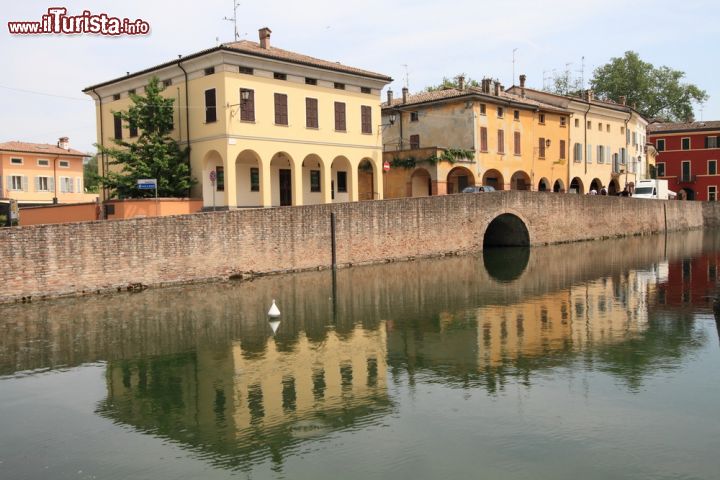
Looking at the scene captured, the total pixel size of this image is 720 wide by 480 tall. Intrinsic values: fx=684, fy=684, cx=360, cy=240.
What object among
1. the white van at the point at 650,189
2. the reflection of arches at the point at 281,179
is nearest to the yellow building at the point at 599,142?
the white van at the point at 650,189

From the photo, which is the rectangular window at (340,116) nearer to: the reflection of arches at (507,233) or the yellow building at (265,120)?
the yellow building at (265,120)

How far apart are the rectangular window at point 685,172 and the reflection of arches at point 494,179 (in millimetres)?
35795

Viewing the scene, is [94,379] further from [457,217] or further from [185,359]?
[457,217]

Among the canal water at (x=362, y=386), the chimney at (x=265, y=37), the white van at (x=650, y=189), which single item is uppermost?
the chimney at (x=265, y=37)

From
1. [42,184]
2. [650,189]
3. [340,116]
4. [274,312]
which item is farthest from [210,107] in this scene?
[650,189]

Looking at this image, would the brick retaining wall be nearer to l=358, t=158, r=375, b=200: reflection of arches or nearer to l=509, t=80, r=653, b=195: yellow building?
l=358, t=158, r=375, b=200: reflection of arches

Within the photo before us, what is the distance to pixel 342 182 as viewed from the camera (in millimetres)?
38344

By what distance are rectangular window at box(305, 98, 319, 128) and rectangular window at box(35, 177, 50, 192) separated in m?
27.7

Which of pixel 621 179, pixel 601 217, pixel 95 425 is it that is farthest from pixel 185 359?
pixel 621 179

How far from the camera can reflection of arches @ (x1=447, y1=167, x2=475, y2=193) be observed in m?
45.2

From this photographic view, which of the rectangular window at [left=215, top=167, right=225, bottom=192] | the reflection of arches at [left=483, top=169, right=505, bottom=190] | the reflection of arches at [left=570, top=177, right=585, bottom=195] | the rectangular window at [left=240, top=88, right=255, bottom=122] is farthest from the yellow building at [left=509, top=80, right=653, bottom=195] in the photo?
the rectangular window at [left=215, top=167, right=225, bottom=192]

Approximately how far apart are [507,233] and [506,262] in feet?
26.6

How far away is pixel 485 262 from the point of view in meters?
33.5

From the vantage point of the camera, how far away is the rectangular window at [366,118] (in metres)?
36.6
